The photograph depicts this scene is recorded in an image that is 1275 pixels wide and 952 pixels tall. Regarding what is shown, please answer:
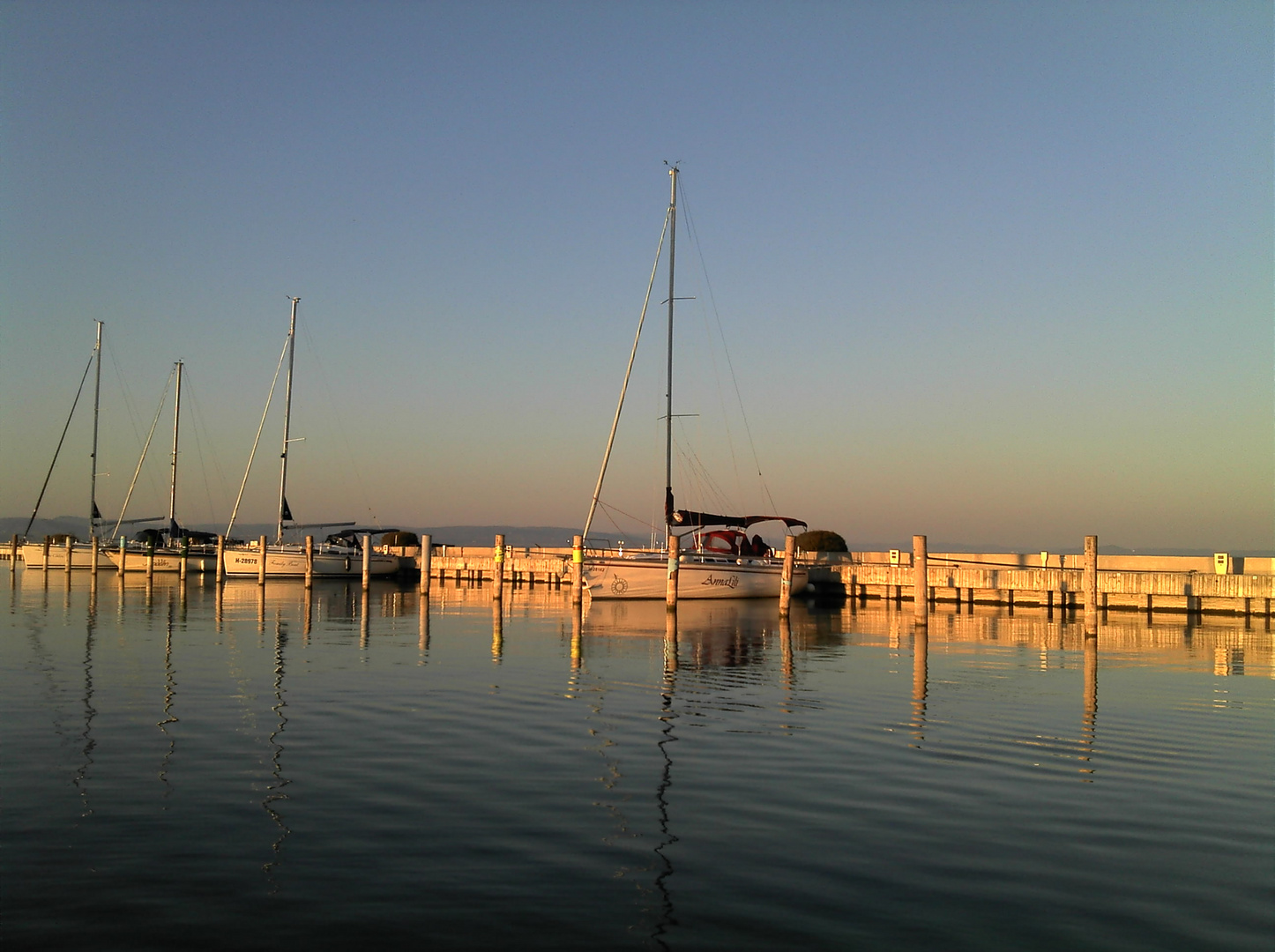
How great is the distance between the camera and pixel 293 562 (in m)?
62.9

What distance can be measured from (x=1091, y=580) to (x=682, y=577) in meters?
17.3

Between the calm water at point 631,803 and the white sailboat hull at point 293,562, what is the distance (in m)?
38.3

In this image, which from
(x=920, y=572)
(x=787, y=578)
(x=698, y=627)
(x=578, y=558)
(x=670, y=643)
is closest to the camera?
(x=670, y=643)

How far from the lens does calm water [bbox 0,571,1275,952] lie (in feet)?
24.2

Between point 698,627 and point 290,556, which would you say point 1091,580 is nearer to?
point 698,627

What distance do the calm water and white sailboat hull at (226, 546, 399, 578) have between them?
126 feet

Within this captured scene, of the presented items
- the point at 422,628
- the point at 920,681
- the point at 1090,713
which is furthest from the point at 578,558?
the point at 1090,713

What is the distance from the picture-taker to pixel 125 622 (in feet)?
104

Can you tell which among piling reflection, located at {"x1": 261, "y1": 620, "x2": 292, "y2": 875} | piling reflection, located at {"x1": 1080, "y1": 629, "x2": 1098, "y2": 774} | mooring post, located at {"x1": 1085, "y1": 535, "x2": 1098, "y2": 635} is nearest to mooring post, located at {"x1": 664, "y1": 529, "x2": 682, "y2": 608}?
mooring post, located at {"x1": 1085, "y1": 535, "x2": 1098, "y2": 635}

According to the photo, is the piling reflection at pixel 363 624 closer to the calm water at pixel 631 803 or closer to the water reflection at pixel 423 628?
the water reflection at pixel 423 628

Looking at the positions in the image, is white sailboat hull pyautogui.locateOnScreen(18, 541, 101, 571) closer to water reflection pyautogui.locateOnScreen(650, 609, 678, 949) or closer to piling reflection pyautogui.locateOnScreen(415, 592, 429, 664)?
piling reflection pyautogui.locateOnScreen(415, 592, 429, 664)

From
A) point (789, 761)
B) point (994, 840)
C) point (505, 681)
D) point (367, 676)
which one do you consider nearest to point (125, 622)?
point (367, 676)

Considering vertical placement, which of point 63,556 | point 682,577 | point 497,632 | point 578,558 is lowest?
point 63,556

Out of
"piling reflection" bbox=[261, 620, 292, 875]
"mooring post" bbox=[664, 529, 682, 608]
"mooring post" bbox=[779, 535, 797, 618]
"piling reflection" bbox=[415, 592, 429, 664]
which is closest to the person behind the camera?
"piling reflection" bbox=[261, 620, 292, 875]
